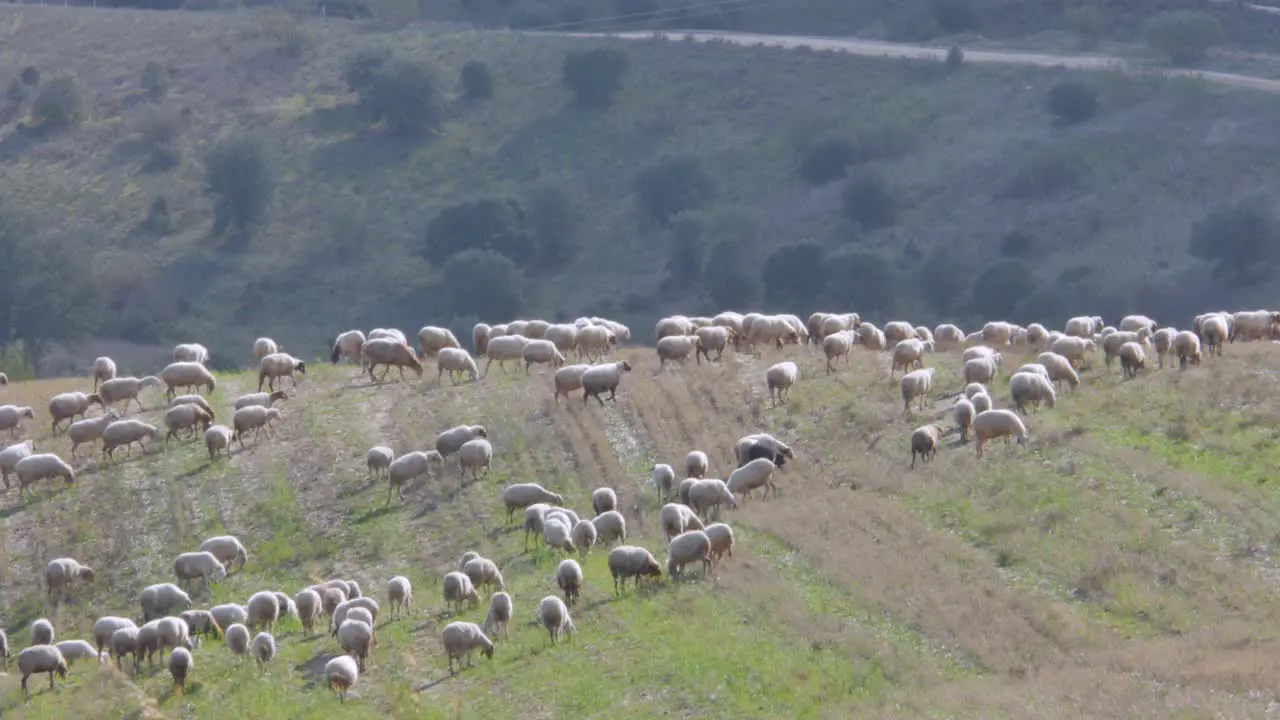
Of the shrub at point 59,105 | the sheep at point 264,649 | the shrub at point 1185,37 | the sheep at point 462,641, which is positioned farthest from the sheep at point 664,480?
the shrub at point 59,105

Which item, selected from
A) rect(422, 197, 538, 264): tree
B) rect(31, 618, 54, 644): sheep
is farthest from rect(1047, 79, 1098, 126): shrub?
rect(31, 618, 54, 644): sheep

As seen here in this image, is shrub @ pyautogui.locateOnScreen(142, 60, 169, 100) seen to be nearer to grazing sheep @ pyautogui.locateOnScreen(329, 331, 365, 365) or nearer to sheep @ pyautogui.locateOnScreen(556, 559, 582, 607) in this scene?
grazing sheep @ pyautogui.locateOnScreen(329, 331, 365, 365)

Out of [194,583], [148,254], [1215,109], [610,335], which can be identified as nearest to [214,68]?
[148,254]

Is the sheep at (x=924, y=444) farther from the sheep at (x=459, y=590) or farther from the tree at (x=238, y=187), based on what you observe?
the tree at (x=238, y=187)

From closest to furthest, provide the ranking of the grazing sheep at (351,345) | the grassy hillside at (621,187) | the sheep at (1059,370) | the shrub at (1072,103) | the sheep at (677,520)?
the sheep at (677,520)
the sheep at (1059,370)
the grazing sheep at (351,345)
the grassy hillside at (621,187)
the shrub at (1072,103)

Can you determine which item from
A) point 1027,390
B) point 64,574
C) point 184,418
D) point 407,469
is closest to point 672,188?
point 184,418

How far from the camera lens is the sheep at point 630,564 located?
27.2 meters

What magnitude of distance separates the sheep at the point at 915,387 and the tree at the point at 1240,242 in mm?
47591

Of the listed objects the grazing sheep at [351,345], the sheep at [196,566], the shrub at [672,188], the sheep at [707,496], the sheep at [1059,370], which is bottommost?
the shrub at [672,188]

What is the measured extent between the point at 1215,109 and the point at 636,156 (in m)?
28.9

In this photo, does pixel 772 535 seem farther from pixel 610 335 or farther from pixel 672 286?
pixel 672 286

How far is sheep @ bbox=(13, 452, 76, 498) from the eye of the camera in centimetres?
3531

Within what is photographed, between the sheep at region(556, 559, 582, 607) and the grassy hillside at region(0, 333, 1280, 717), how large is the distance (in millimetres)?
446

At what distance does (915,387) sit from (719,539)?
9.02 meters
